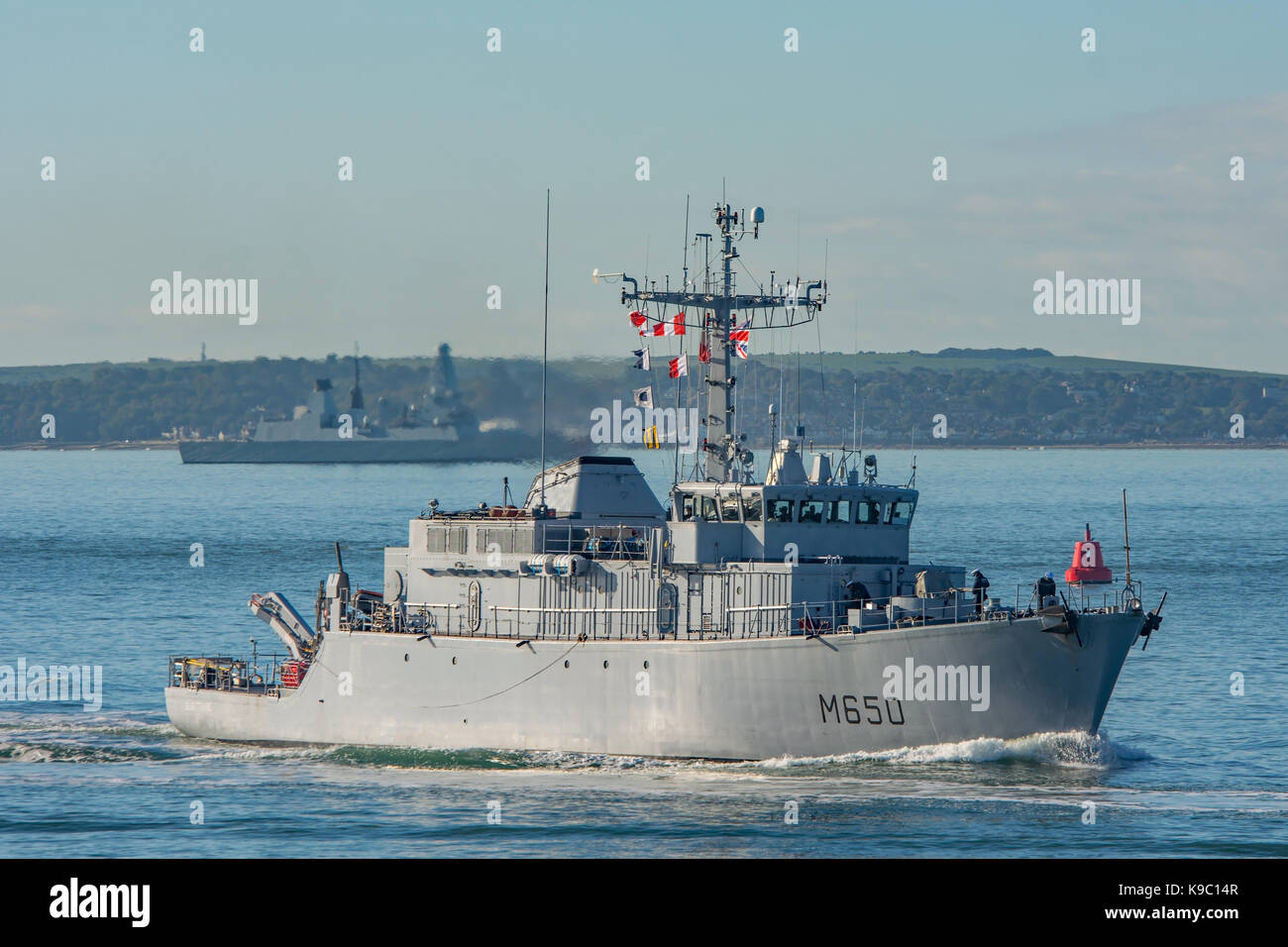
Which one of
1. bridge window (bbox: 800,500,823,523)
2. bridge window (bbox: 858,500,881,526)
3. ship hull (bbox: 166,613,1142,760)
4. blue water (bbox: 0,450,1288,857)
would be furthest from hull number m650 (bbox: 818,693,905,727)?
bridge window (bbox: 858,500,881,526)

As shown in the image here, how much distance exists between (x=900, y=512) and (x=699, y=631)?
204 inches

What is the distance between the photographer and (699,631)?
32.6 meters

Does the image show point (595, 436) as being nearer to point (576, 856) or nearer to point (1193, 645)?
point (1193, 645)

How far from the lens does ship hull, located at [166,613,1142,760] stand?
30375 mm

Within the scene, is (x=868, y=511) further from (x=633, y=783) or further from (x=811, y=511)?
(x=633, y=783)

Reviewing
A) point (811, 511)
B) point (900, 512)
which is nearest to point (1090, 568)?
point (900, 512)

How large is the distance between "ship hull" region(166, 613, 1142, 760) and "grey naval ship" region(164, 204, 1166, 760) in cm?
4

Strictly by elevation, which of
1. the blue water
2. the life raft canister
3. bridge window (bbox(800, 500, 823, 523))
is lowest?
the blue water

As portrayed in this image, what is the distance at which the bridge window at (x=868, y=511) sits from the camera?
112 ft

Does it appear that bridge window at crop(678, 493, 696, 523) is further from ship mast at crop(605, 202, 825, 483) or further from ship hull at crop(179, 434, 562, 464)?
ship hull at crop(179, 434, 562, 464)

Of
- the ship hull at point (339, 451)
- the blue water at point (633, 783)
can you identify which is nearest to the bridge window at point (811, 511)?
the blue water at point (633, 783)

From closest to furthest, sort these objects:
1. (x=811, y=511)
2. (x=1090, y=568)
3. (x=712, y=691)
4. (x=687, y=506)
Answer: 1. (x=712, y=691)
2. (x=811, y=511)
3. (x=687, y=506)
4. (x=1090, y=568)

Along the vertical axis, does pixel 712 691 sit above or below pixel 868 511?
below
